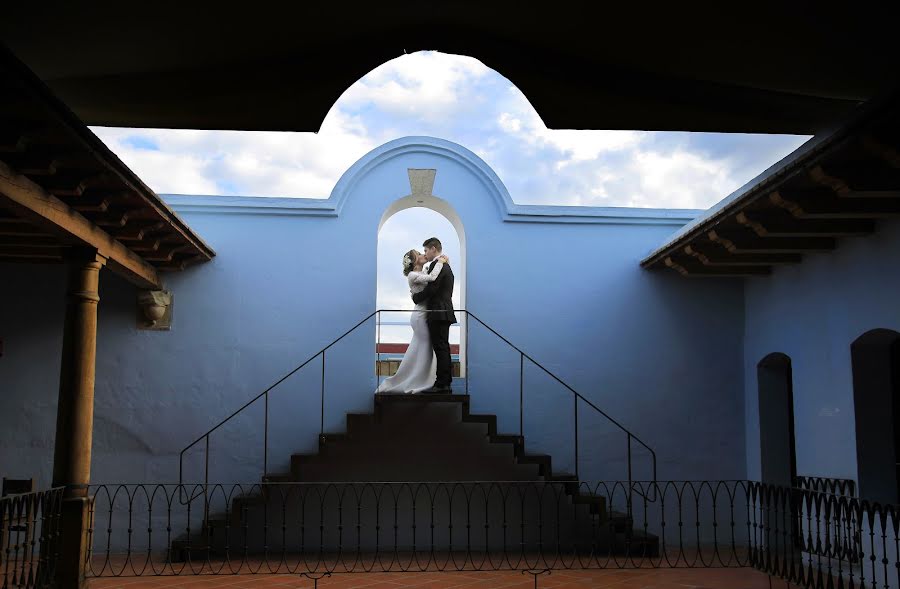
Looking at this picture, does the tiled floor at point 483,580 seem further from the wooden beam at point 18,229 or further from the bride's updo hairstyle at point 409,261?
the bride's updo hairstyle at point 409,261

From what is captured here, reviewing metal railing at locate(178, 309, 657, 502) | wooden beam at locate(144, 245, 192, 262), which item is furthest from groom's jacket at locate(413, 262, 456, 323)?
wooden beam at locate(144, 245, 192, 262)

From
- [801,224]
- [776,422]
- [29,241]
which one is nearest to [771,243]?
[801,224]

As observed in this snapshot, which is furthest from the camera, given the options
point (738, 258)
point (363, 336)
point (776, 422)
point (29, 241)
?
point (363, 336)

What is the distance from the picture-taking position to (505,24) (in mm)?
4328

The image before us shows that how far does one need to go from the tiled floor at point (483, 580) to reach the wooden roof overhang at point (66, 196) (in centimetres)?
322

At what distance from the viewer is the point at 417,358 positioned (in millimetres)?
9789

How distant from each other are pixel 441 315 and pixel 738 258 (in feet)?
11.1

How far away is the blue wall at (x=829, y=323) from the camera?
7633mm

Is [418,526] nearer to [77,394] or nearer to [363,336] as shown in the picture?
[363,336]

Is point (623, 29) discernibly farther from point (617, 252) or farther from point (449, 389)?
point (617, 252)

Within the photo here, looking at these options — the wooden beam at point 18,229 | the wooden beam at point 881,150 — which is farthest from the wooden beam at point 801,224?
the wooden beam at point 18,229

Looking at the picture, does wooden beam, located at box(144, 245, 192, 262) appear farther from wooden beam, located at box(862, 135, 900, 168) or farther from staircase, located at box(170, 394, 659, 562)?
wooden beam, located at box(862, 135, 900, 168)

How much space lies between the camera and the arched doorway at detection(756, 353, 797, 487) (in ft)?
33.7

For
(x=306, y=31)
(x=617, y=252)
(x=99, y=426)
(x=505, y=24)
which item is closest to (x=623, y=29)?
(x=505, y=24)
